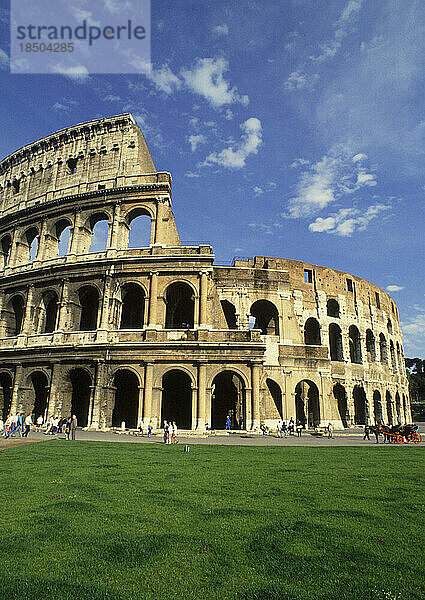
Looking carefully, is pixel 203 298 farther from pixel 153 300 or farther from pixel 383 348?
pixel 383 348

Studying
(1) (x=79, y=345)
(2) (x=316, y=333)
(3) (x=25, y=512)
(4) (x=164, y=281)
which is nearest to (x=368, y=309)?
(2) (x=316, y=333)

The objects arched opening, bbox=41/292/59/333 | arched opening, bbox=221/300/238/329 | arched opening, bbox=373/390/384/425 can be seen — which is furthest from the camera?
arched opening, bbox=373/390/384/425

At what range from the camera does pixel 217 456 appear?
42.1 feet

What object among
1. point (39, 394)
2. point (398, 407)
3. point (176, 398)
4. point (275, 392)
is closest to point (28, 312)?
point (39, 394)

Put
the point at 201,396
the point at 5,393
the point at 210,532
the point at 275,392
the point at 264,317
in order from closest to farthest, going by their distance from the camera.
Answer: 1. the point at 210,532
2. the point at 201,396
3. the point at 5,393
4. the point at 275,392
5. the point at 264,317

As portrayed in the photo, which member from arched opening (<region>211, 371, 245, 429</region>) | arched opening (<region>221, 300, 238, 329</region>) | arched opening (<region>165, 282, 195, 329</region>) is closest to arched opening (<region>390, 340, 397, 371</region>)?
arched opening (<region>221, 300, 238, 329</region>)

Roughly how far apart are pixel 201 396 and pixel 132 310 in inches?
347

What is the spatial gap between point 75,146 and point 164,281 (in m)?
14.4

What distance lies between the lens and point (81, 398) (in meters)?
25.8

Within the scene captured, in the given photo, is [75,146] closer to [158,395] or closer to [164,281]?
[164,281]

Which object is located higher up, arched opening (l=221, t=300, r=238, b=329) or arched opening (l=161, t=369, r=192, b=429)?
arched opening (l=221, t=300, r=238, b=329)

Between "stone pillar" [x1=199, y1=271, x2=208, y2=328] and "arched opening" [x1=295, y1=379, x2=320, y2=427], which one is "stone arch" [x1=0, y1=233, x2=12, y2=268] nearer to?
"stone pillar" [x1=199, y1=271, x2=208, y2=328]

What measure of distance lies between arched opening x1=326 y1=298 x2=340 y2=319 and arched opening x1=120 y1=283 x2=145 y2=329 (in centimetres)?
1724

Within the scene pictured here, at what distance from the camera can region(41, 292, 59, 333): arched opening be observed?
26703mm
